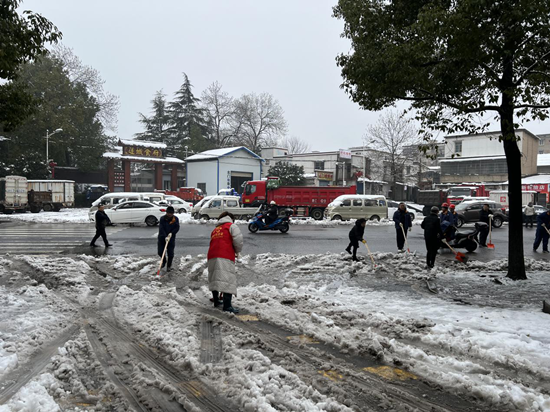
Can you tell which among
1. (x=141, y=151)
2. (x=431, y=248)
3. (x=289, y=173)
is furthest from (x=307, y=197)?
(x=141, y=151)

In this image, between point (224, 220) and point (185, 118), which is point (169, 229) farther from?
point (185, 118)

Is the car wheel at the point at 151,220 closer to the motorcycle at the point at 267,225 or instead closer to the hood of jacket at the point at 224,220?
the motorcycle at the point at 267,225

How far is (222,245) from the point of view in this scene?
7320mm

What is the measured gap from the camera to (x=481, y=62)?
8312 mm

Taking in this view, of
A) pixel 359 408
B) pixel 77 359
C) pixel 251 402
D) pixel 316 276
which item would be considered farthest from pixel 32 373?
pixel 316 276

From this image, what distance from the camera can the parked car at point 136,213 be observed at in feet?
79.2

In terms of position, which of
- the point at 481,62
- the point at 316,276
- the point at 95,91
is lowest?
the point at 316,276

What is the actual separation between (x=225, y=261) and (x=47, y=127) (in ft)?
143

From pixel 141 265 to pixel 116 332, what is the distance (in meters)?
5.81

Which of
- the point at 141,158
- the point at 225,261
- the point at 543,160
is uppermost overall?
the point at 543,160

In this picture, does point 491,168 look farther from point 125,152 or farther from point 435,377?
point 435,377

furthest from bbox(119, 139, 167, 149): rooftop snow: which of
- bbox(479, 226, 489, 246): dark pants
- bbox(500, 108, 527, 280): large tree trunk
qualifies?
bbox(500, 108, 527, 280): large tree trunk

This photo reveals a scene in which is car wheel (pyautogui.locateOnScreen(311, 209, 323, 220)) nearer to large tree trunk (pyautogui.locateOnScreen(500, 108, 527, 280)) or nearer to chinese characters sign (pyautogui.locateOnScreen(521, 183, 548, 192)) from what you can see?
large tree trunk (pyautogui.locateOnScreen(500, 108, 527, 280))

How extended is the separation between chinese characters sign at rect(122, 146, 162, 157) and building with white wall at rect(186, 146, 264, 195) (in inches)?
183
